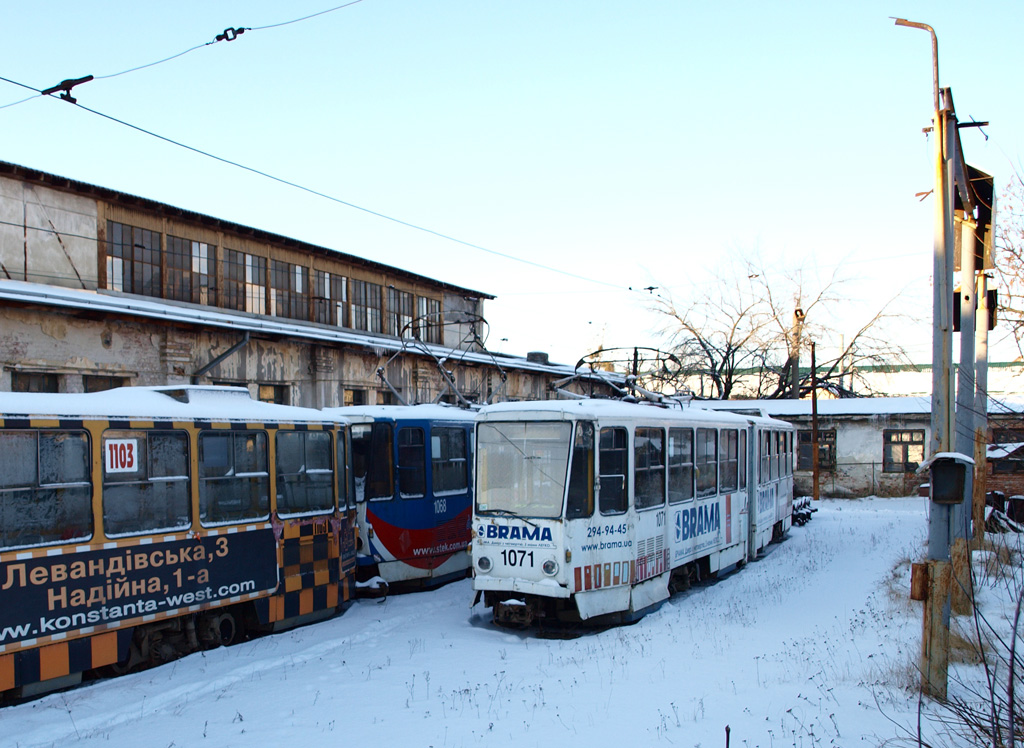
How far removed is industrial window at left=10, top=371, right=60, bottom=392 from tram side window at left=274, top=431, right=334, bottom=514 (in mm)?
5736

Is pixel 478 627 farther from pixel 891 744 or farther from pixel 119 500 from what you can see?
pixel 891 744

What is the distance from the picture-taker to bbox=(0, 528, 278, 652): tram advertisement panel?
6.89 metres

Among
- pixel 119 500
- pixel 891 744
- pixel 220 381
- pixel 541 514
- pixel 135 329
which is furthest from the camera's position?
pixel 220 381

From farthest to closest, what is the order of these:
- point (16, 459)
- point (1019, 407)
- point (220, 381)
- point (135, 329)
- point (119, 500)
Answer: point (1019, 407)
point (220, 381)
point (135, 329)
point (119, 500)
point (16, 459)

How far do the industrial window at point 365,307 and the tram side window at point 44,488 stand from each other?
20776mm

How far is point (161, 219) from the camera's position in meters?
21.5

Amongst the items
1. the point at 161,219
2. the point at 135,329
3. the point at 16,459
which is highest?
the point at 161,219

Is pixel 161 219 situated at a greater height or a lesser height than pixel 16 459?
greater

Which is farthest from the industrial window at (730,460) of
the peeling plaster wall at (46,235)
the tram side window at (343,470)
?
the peeling plaster wall at (46,235)

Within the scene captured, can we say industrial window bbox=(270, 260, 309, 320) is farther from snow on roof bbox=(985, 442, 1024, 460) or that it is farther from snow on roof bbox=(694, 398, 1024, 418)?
snow on roof bbox=(985, 442, 1024, 460)

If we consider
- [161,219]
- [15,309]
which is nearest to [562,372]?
[161,219]

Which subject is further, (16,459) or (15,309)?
(15,309)

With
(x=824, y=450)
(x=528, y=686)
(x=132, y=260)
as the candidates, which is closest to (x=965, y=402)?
(x=528, y=686)

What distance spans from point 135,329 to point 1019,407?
2704 cm
